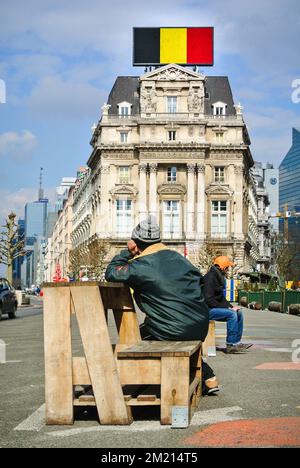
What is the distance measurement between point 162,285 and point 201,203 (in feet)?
282

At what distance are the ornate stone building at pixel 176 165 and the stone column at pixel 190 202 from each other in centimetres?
11

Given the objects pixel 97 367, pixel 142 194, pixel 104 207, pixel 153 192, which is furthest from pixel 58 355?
pixel 104 207

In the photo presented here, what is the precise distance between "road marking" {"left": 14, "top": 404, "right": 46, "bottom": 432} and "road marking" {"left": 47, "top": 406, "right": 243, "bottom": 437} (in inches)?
9.8

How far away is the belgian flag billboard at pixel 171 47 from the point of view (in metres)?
91.1

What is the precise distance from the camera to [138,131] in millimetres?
93312

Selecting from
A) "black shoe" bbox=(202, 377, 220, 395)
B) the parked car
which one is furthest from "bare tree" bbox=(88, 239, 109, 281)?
"black shoe" bbox=(202, 377, 220, 395)

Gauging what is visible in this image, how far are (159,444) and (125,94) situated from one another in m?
94.8

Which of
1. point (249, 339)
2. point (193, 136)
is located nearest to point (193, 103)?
point (193, 136)

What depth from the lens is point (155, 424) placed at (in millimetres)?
6141

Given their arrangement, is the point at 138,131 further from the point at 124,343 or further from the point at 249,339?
the point at 124,343

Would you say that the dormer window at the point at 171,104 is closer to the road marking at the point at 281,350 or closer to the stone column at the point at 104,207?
the stone column at the point at 104,207

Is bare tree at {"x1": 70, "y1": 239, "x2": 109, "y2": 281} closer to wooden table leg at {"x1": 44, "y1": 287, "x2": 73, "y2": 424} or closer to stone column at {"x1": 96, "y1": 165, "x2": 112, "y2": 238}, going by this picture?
stone column at {"x1": 96, "y1": 165, "x2": 112, "y2": 238}

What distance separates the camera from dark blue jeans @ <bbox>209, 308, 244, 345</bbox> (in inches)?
470

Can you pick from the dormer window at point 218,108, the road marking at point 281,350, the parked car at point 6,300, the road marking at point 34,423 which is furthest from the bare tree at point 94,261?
the road marking at point 34,423
